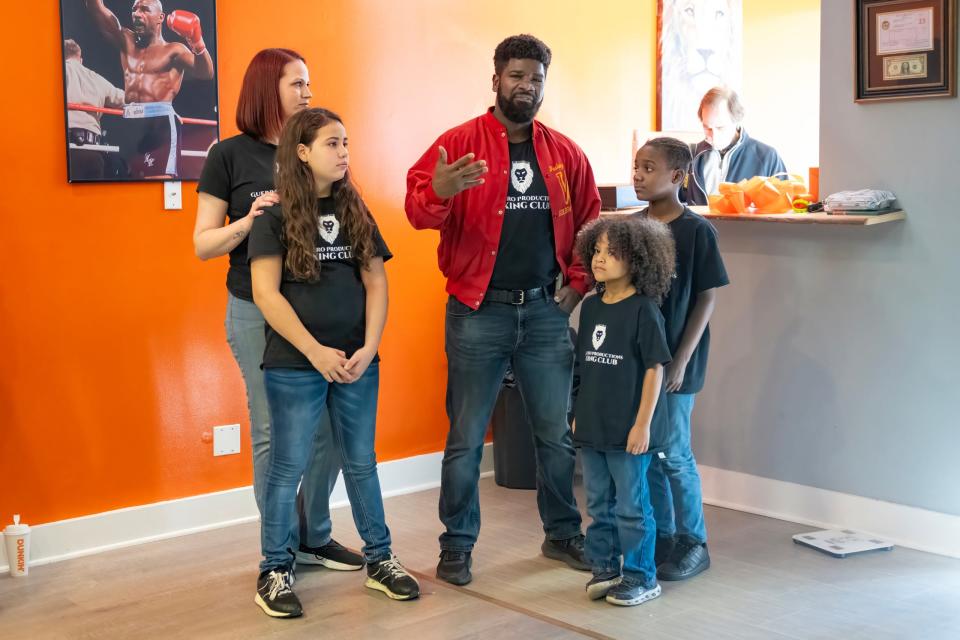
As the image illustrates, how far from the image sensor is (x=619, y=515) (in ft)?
10.8

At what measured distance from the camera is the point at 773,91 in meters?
7.00

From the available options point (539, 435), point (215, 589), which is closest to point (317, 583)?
point (215, 589)

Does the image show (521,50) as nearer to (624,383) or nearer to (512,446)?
(624,383)

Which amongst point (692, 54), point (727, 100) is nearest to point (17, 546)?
point (727, 100)

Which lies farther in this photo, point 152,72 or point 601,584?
point 152,72

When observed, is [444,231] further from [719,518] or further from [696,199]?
[696,199]

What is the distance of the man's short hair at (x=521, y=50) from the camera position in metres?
3.33

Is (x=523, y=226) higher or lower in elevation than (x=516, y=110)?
lower

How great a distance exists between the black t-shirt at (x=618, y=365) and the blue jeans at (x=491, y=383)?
28 centimetres

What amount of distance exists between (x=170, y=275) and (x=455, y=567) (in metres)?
1.45

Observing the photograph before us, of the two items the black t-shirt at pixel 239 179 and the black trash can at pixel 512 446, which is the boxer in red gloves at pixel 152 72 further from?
the black trash can at pixel 512 446

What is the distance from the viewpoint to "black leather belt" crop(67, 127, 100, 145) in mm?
3732

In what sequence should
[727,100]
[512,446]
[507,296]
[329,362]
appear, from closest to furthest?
[329,362] < [507,296] < [512,446] < [727,100]

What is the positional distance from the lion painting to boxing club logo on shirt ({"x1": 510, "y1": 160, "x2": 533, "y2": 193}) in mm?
2322
